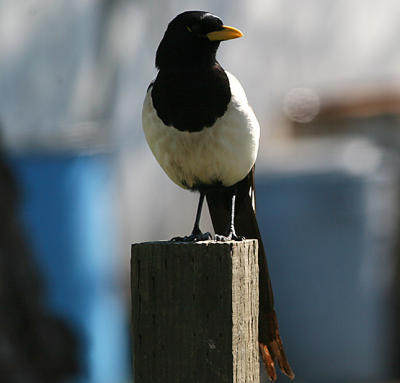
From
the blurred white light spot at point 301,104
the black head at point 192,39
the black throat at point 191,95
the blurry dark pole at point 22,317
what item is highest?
the blurred white light spot at point 301,104

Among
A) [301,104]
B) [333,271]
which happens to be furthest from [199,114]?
[301,104]

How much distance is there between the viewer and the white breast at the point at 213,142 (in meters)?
2.98

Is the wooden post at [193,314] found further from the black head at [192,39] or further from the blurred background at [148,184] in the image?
the blurred background at [148,184]

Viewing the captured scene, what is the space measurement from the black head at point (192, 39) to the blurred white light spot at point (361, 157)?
3.92m

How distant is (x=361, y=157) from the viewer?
7.22 meters

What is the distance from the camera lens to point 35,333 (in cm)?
553

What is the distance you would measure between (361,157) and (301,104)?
63.7 inches

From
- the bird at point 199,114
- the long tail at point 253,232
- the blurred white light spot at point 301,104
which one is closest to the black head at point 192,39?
the bird at point 199,114

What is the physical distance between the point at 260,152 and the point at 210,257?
617 centimetres

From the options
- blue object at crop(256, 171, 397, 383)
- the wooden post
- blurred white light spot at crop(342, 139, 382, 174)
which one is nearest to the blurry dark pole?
→ blue object at crop(256, 171, 397, 383)

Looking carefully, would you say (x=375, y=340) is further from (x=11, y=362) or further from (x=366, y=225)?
(x=11, y=362)

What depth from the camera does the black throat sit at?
295cm

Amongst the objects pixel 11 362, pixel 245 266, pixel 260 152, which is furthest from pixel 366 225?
pixel 245 266

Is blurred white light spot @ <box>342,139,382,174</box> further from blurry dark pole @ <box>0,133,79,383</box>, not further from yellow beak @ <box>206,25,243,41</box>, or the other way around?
yellow beak @ <box>206,25,243,41</box>
